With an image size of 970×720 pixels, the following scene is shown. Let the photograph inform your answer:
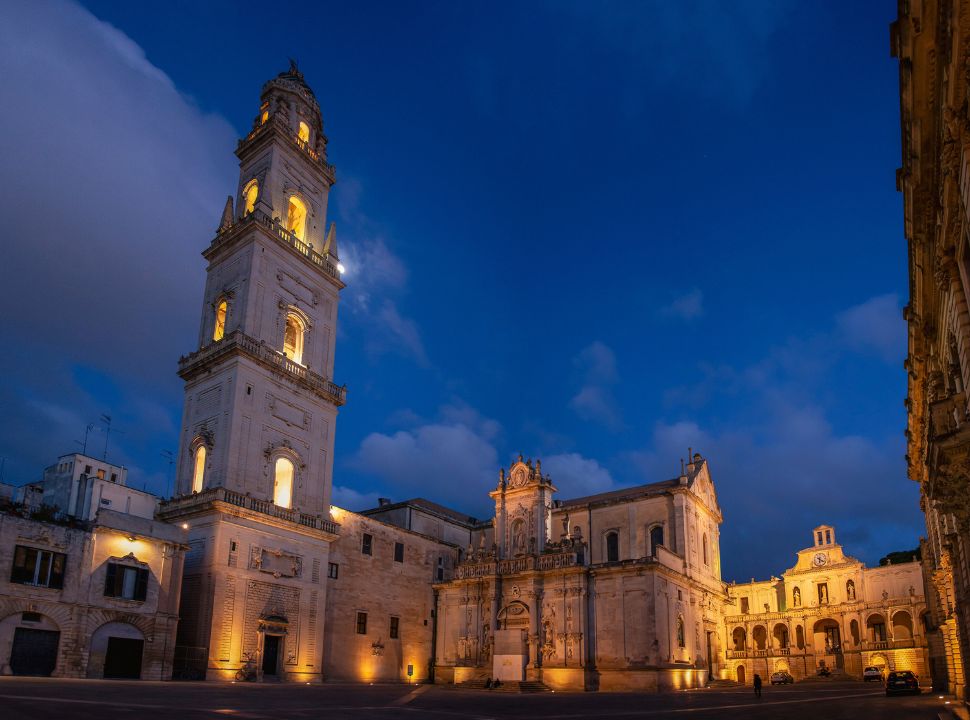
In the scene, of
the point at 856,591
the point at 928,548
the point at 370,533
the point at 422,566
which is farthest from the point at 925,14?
the point at 856,591

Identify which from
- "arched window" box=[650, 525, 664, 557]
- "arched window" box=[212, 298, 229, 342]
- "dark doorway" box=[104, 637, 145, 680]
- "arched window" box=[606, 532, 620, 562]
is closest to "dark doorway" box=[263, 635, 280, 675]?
"dark doorway" box=[104, 637, 145, 680]

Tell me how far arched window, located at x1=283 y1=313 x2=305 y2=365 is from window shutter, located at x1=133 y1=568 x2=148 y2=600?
628 inches

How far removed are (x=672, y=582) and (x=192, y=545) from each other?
28888 millimetres

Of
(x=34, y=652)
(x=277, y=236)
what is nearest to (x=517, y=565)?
(x=277, y=236)

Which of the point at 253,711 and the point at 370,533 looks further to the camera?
the point at 370,533

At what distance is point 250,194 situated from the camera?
47312mm

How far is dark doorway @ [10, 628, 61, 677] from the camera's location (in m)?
26.6

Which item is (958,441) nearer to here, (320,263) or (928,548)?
(928,548)

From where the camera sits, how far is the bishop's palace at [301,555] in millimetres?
30062

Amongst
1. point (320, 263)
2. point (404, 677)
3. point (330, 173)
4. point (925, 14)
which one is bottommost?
point (404, 677)

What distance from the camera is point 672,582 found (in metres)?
46.1

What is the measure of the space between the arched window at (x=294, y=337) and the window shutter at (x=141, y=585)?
15963mm

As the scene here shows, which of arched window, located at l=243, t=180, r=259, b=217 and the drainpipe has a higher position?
arched window, located at l=243, t=180, r=259, b=217

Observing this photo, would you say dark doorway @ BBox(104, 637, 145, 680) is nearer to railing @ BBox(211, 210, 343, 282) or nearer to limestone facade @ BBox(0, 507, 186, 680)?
limestone facade @ BBox(0, 507, 186, 680)
